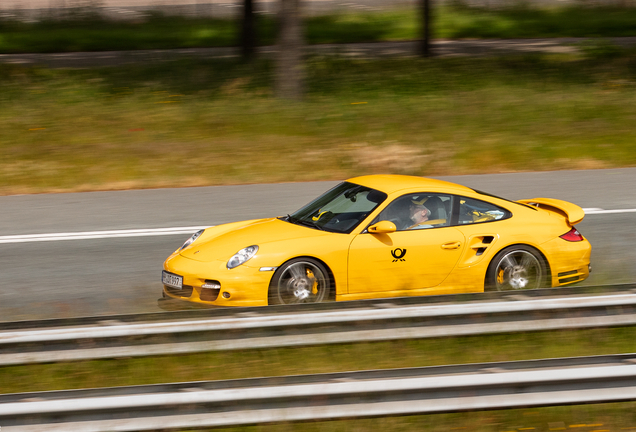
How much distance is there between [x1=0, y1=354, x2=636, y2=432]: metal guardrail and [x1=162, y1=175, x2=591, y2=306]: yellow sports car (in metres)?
2.17

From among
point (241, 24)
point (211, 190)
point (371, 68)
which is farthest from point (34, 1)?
point (211, 190)

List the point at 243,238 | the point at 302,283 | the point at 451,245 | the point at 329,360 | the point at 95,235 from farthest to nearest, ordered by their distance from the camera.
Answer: the point at 95,235 → the point at 243,238 → the point at 451,245 → the point at 302,283 → the point at 329,360

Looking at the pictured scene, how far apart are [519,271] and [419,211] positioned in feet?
3.51

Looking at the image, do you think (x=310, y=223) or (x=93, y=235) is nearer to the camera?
(x=310, y=223)

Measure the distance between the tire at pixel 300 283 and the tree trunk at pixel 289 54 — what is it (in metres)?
11.0

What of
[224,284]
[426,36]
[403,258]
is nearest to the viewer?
[224,284]

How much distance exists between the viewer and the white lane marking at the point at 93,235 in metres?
9.94

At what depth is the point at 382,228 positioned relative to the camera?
6.62 metres

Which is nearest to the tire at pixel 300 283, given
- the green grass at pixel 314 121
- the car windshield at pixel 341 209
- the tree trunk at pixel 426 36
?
the car windshield at pixel 341 209

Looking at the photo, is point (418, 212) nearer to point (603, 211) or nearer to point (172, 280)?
point (172, 280)

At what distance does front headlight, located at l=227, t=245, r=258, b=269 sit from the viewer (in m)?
6.55

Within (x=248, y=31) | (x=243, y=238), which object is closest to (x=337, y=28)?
(x=248, y=31)

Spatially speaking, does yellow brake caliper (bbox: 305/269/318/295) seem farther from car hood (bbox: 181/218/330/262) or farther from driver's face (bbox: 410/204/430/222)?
driver's face (bbox: 410/204/430/222)

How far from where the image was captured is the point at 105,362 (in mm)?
5258
